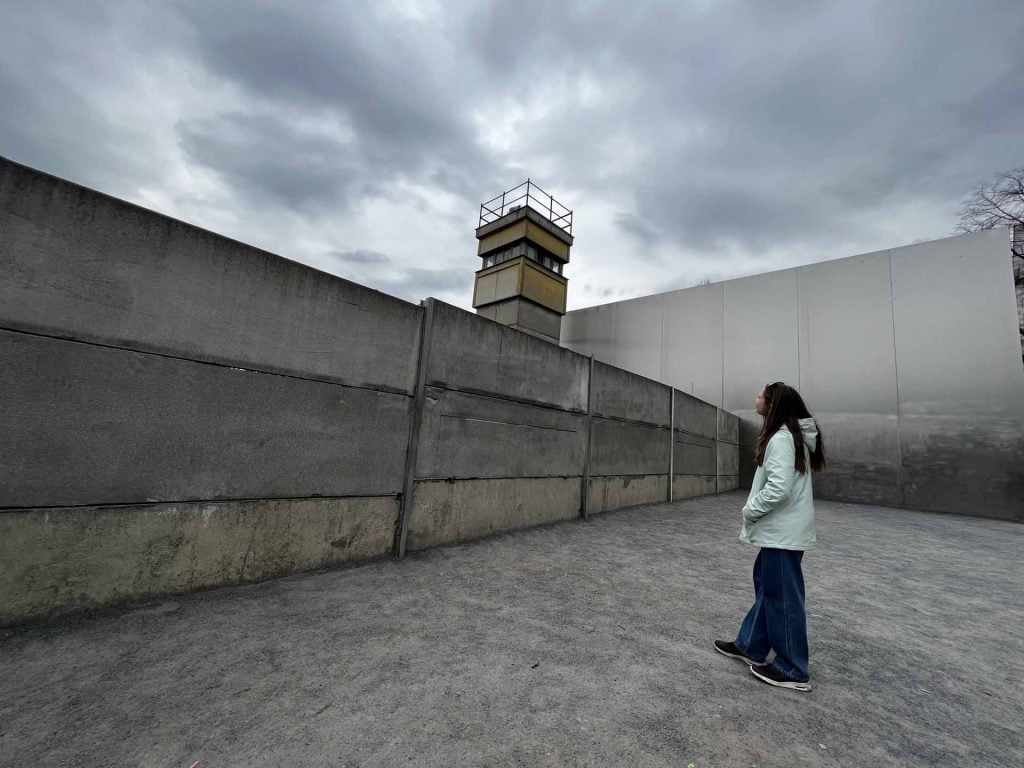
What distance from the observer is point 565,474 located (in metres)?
7.02

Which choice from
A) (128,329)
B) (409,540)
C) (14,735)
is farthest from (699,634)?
(128,329)

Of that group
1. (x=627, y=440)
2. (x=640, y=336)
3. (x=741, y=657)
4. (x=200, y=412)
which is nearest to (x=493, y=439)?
(x=200, y=412)

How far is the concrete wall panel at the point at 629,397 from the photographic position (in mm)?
7965

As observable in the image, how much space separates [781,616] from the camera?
8.35 ft

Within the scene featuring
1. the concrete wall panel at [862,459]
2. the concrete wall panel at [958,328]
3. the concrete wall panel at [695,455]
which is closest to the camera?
the concrete wall panel at [695,455]

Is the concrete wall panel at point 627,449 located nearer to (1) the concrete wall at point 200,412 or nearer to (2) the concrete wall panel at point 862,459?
(1) the concrete wall at point 200,412

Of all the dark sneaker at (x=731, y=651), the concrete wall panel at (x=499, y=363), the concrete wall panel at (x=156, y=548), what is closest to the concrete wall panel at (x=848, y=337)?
the concrete wall panel at (x=499, y=363)

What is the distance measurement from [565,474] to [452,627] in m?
4.18

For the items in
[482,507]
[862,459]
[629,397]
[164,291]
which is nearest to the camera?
[164,291]

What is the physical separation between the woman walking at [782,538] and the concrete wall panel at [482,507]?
3.21 meters

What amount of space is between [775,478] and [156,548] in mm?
4292

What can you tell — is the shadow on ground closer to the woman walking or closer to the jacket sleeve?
the woman walking

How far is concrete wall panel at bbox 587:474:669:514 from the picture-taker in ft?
25.6

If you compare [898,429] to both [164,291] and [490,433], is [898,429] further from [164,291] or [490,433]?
[164,291]
